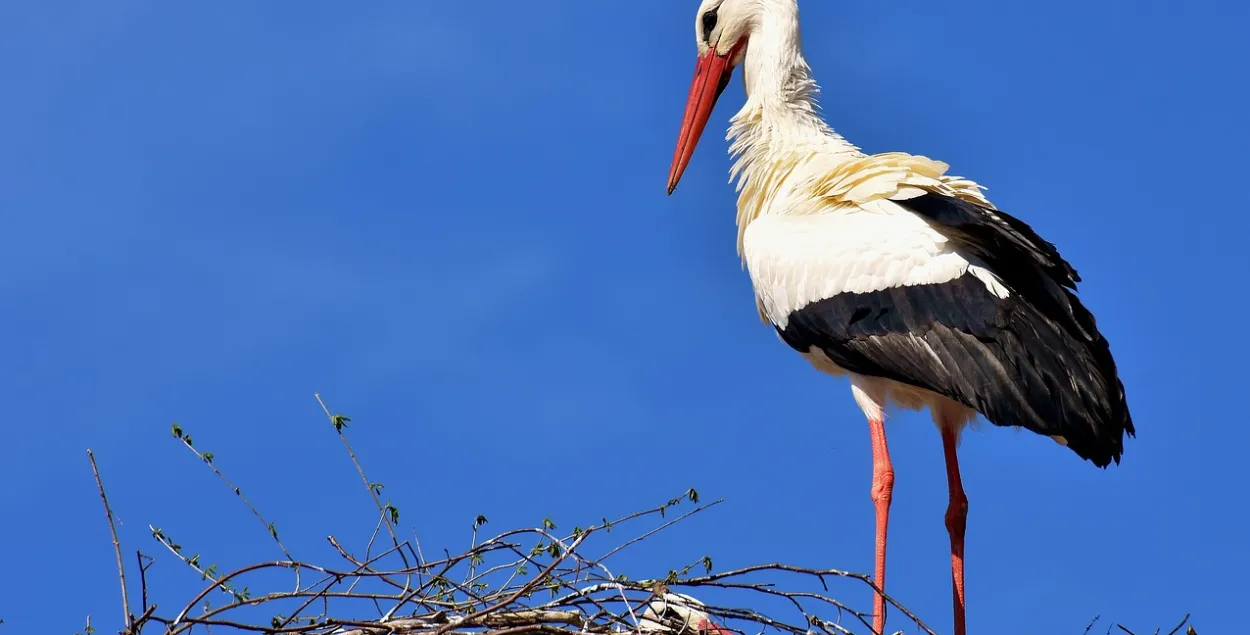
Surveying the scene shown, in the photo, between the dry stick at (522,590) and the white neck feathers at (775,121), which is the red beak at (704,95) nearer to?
the white neck feathers at (775,121)

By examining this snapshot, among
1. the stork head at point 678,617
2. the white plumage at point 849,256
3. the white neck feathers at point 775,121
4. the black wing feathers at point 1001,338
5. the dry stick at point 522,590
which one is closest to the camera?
the dry stick at point 522,590

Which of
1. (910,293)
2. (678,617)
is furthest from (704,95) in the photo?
(678,617)

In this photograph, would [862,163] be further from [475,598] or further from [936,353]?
[475,598]

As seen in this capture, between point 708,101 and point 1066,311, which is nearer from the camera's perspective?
point 1066,311

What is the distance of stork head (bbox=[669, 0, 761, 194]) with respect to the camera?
25.8 ft

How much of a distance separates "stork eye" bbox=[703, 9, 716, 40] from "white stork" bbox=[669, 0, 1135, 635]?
59 centimetres

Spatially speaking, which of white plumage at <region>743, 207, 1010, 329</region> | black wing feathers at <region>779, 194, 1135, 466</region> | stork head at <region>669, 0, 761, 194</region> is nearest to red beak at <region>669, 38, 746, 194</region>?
stork head at <region>669, 0, 761, 194</region>

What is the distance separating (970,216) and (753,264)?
100 centimetres

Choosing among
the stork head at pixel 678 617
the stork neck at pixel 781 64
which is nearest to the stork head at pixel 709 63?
the stork neck at pixel 781 64

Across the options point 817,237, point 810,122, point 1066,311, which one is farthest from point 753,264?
point 1066,311

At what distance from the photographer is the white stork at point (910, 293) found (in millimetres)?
6145

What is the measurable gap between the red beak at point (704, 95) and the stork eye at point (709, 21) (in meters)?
0.08

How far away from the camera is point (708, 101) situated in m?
7.99

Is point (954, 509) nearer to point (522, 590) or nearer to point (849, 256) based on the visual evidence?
point (849, 256)
